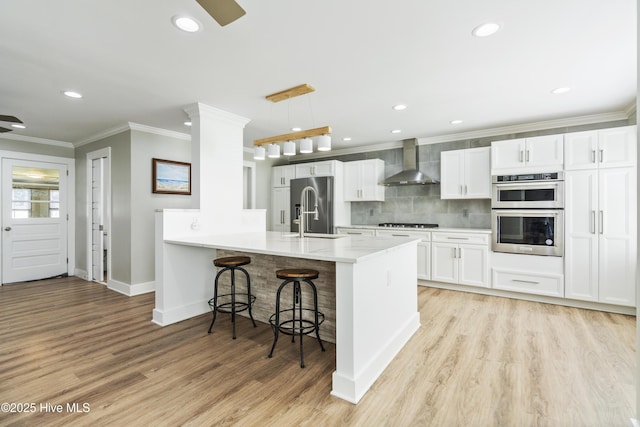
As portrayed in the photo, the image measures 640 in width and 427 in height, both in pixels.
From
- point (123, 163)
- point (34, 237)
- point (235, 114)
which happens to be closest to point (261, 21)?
point (235, 114)

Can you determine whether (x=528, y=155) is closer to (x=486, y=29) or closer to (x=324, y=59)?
(x=486, y=29)

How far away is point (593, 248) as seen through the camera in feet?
11.5

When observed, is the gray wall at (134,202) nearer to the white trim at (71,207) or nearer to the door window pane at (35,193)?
the white trim at (71,207)

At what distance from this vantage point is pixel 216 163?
355 cm

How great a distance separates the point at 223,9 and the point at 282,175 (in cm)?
478

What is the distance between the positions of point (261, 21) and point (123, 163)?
341cm

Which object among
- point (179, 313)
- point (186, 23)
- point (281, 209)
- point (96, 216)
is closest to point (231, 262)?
point (179, 313)

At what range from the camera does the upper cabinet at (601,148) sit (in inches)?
131

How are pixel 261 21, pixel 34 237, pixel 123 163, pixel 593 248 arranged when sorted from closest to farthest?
pixel 261 21, pixel 593 248, pixel 123 163, pixel 34 237

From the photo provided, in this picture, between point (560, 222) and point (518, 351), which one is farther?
point (560, 222)

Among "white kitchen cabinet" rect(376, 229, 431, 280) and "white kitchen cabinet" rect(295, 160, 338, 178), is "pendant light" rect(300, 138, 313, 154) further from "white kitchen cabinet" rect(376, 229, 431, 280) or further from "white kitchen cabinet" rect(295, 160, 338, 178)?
"white kitchen cabinet" rect(295, 160, 338, 178)

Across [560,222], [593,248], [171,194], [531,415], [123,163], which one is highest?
[123,163]

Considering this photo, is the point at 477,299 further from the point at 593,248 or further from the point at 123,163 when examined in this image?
the point at 123,163

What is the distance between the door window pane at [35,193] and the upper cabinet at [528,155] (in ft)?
22.8
